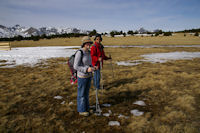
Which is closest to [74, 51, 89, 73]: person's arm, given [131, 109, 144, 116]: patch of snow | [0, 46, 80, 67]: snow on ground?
[131, 109, 144, 116]: patch of snow

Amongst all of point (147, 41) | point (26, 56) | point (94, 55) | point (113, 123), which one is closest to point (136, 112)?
point (113, 123)

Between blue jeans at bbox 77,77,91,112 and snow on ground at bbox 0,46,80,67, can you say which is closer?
blue jeans at bbox 77,77,91,112

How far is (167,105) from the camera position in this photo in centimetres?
586

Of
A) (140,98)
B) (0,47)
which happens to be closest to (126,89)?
(140,98)

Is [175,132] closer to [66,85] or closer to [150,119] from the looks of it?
[150,119]

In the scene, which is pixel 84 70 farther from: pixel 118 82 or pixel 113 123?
pixel 118 82

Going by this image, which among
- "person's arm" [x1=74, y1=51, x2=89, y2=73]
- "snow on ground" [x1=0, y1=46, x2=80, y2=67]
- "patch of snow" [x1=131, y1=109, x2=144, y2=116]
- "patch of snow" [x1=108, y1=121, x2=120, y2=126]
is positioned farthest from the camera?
"snow on ground" [x1=0, y1=46, x2=80, y2=67]

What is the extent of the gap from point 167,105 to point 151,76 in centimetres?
426

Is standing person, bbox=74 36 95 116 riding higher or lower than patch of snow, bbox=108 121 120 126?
higher

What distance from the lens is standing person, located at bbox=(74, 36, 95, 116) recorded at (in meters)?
4.47

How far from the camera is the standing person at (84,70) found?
4.47 m

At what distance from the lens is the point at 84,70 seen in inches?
175

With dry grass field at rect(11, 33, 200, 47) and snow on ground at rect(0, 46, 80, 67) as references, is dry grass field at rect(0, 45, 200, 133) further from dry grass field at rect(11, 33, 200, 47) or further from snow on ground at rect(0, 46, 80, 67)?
dry grass field at rect(11, 33, 200, 47)

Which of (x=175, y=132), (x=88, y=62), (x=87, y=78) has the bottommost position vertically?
(x=175, y=132)
